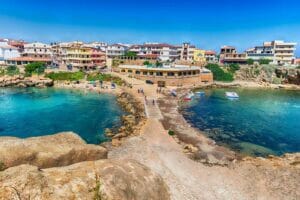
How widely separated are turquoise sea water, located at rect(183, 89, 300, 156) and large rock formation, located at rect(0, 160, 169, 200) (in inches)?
991

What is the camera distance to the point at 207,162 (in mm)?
28797

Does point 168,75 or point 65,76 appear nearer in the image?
point 168,75

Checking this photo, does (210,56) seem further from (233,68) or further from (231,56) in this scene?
(233,68)

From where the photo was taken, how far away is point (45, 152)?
624 inches

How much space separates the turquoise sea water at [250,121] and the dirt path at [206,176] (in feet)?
27.3

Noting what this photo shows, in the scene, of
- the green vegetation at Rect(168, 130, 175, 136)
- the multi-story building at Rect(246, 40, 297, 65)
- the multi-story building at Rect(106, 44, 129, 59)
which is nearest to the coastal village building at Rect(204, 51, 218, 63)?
the multi-story building at Rect(246, 40, 297, 65)

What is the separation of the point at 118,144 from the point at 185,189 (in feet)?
47.2

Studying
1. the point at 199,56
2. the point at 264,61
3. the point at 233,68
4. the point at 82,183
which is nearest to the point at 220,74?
the point at 233,68

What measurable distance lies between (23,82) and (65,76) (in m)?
14.8

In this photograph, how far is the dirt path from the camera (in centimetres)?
2216

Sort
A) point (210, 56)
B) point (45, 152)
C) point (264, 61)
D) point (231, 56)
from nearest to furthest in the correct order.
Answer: point (45, 152) < point (264, 61) < point (231, 56) < point (210, 56)

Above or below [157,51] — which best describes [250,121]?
below

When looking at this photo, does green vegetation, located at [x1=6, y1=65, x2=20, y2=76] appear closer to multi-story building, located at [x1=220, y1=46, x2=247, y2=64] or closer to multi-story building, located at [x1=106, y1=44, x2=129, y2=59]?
multi-story building, located at [x1=106, y1=44, x2=129, y2=59]

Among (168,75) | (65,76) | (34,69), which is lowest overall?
(65,76)
